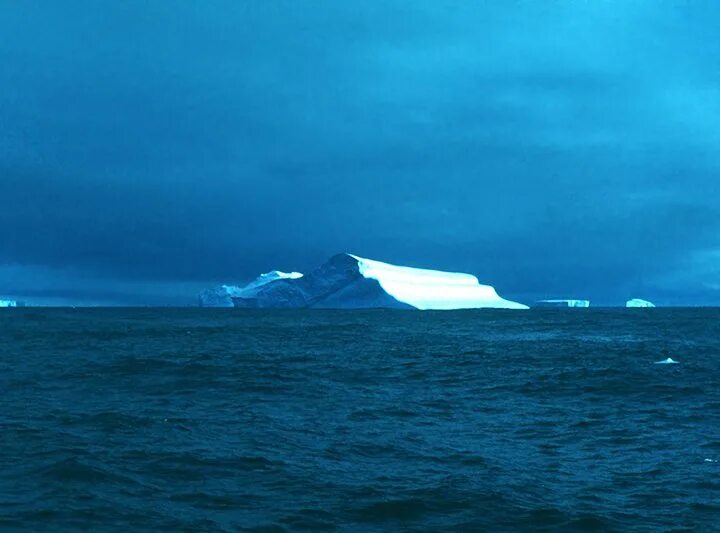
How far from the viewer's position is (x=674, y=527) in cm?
868

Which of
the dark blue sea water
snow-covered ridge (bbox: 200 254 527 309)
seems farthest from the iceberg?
the dark blue sea water

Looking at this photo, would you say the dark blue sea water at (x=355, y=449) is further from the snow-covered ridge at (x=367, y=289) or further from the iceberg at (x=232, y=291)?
the iceberg at (x=232, y=291)

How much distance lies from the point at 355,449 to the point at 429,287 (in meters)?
124

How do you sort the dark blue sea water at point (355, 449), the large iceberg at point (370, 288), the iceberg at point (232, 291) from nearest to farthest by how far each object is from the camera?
the dark blue sea water at point (355, 449), the large iceberg at point (370, 288), the iceberg at point (232, 291)

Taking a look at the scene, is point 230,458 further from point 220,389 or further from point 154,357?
point 154,357

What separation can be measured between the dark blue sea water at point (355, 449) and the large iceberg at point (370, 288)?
318ft

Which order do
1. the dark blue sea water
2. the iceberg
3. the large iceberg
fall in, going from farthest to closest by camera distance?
the iceberg, the large iceberg, the dark blue sea water

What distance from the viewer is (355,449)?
41.9 feet

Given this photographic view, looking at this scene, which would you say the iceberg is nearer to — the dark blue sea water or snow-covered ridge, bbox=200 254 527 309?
snow-covered ridge, bbox=200 254 527 309

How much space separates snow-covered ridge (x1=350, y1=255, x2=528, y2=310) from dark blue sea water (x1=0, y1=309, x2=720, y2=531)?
318 ft

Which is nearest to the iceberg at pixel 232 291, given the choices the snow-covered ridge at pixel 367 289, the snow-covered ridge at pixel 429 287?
the snow-covered ridge at pixel 367 289

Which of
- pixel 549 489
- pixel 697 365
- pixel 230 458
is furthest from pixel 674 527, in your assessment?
pixel 697 365

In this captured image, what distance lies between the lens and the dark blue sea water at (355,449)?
9023mm

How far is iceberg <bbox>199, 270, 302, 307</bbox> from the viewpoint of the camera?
156 meters
